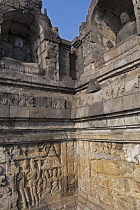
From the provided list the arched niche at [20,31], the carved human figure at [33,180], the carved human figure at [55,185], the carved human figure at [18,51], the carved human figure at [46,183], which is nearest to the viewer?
the carved human figure at [33,180]

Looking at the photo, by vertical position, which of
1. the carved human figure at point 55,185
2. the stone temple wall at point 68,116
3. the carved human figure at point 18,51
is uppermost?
the carved human figure at point 18,51

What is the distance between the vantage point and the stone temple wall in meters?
4.18

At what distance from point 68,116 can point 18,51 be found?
339 cm

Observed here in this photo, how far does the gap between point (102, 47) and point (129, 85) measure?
2858 millimetres

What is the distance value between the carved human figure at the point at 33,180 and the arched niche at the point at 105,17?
4897mm

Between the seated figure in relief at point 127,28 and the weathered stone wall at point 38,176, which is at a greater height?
the seated figure in relief at point 127,28

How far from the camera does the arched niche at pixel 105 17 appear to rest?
6.11 metres

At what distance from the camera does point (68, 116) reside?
5.64 metres

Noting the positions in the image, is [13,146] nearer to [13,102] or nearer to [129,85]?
[13,102]

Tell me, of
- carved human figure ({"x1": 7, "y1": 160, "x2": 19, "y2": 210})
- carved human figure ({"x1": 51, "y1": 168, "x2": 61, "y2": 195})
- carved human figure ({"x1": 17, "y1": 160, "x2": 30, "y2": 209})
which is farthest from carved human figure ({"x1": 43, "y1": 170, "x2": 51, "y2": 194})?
carved human figure ({"x1": 7, "y1": 160, "x2": 19, "y2": 210})

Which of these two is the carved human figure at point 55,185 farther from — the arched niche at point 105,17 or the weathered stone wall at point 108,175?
the arched niche at point 105,17

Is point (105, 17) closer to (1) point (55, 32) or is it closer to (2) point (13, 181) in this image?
(1) point (55, 32)

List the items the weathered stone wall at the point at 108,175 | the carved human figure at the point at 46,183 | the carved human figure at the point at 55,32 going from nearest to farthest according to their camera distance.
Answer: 1. the weathered stone wall at the point at 108,175
2. the carved human figure at the point at 46,183
3. the carved human figure at the point at 55,32

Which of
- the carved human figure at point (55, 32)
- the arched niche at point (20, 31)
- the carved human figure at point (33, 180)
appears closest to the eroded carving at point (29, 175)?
the carved human figure at point (33, 180)
